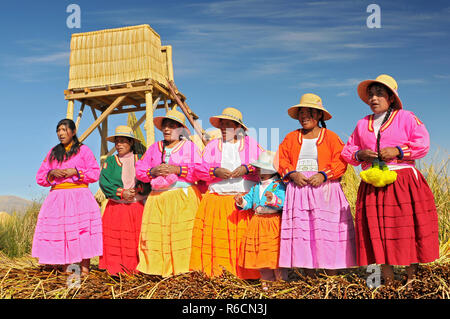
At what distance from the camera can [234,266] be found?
4789mm

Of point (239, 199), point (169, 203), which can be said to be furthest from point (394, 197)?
point (169, 203)

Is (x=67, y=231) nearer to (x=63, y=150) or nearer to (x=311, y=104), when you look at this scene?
(x=63, y=150)

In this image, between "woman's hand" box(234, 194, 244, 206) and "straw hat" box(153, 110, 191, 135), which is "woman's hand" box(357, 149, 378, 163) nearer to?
"woman's hand" box(234, 194, 244, 206)

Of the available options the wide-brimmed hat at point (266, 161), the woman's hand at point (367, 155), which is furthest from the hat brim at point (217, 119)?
the woman's hand at point (367, 155)

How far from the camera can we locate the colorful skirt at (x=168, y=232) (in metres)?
5.04

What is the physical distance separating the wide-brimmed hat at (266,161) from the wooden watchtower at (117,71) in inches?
253

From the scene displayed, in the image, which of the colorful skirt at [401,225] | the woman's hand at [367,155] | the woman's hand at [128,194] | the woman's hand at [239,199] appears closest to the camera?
the colorful skirt at [401,225]

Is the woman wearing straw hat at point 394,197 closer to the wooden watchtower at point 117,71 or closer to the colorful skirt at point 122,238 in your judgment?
the colorful skirt at point 122,238

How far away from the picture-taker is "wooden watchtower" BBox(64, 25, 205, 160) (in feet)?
36.7

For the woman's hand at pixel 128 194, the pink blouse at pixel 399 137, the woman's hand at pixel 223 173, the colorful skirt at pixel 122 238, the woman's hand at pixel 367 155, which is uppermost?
the pink blouse at pixel 399 137

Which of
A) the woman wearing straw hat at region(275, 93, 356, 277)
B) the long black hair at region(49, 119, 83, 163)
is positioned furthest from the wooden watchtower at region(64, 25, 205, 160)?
the woman wearing straw hat at region(275, 93, 356, 277)

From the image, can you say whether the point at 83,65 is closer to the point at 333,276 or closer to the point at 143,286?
the point at 143,286
